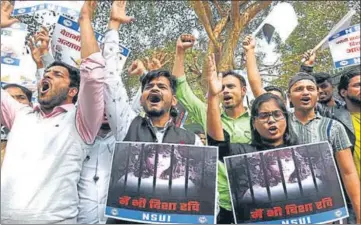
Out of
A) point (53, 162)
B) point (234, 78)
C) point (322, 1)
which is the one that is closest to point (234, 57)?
point (234, 78)

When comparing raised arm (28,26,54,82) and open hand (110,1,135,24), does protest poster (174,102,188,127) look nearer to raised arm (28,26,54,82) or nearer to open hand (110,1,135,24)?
open hand (110,1,135,24)

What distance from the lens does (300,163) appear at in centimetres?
274

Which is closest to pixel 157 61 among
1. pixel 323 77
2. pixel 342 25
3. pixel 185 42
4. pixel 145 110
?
pixel 185 42

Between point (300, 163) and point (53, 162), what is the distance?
4.60 ft

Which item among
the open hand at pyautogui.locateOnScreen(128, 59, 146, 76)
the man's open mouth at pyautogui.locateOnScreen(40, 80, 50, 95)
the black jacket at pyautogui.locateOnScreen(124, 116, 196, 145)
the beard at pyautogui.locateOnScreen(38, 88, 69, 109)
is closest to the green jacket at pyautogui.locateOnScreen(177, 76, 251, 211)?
the black jacket at pyautogui.locateOnScreen(124, 116, 196, 145)

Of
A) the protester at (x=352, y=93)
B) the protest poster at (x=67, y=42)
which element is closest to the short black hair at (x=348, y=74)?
the protester at (x=352, y=93)

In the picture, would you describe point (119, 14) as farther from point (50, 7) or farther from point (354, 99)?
point (354, 99)

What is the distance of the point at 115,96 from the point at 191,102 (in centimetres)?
44

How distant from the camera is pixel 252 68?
2857mm

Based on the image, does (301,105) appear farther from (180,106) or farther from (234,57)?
(180,106)

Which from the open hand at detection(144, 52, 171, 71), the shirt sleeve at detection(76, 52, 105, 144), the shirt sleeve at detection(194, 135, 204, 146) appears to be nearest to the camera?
the shirt sleeve at detection(76, 52, 105, 144)

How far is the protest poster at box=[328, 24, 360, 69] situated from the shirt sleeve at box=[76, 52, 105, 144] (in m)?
1.39

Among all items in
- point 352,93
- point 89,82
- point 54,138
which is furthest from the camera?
point 352,93

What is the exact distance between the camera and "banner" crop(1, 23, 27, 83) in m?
2.93
